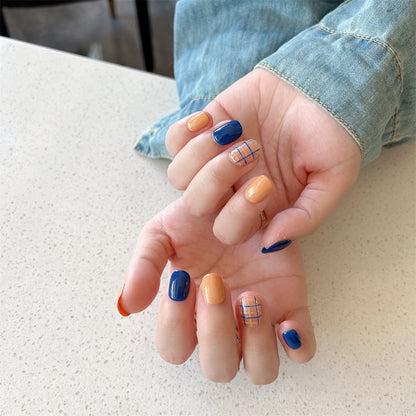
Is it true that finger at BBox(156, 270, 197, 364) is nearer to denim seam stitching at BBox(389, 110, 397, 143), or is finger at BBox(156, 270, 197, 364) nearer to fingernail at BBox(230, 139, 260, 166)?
fingernail at BBox(230, 139, 260, 166)

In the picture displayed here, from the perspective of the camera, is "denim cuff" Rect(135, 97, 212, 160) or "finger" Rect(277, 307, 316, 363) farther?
"denim cuff" Rect(135, 97, 212, 160)

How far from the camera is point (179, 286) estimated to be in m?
0.40

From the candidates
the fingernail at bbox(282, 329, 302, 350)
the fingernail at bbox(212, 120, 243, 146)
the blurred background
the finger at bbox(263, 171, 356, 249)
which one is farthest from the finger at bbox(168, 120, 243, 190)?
the blurred background

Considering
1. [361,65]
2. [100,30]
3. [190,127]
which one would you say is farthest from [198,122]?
[100,30]

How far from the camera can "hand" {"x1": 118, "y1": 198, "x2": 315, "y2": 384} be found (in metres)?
0.39

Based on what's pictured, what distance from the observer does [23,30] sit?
1.75m

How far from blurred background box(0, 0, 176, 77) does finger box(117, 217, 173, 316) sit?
135 cm

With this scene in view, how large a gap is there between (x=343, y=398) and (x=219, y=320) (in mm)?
174

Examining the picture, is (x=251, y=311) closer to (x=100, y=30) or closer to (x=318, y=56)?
(x=318, y=56)

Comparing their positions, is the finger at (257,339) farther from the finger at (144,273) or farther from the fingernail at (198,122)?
the fingernail at (198,122)

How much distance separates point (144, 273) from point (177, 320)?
6 centimetres

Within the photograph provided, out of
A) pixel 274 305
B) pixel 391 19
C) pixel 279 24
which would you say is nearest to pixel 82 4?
pixel 279 24

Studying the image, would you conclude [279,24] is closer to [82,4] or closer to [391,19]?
[391,19]

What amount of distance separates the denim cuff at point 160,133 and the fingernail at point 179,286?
0.22 m
